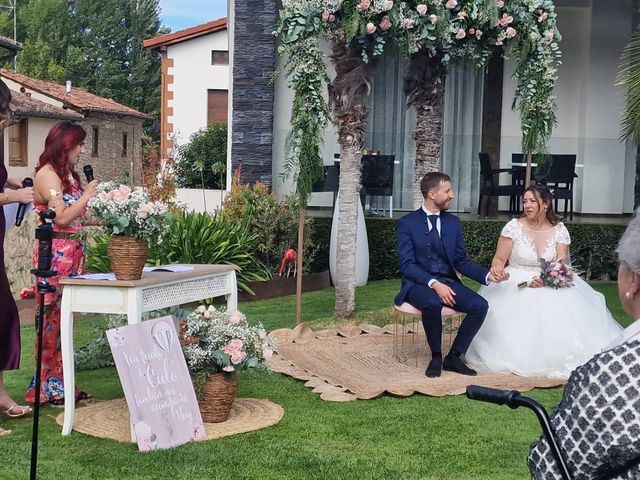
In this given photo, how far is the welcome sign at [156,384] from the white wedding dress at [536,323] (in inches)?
111

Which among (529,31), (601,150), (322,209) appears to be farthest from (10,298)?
(601,150)

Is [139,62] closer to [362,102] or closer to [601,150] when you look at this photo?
[601,150]

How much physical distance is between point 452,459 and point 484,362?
91.3 inches

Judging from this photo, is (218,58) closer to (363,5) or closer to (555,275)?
(363,5)

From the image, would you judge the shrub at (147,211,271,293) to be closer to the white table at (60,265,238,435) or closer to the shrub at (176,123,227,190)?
the white table at (60,265,238,435)

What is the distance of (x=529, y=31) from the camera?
28.2ft

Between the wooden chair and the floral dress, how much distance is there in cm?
256

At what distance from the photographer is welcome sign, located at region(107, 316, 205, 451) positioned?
523 cm

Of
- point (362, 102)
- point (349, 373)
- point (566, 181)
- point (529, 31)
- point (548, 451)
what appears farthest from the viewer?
point (566, 181)

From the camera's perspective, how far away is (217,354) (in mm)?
5723

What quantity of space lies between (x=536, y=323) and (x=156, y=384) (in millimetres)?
3254

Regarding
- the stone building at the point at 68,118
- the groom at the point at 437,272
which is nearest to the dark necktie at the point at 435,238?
the groom at the point at 437,272

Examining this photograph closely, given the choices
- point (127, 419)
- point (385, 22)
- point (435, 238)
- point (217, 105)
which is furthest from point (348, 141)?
point (217, 105)

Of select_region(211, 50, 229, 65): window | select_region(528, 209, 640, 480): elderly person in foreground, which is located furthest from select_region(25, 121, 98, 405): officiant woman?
select_region(211, 50, 229, 65): window
